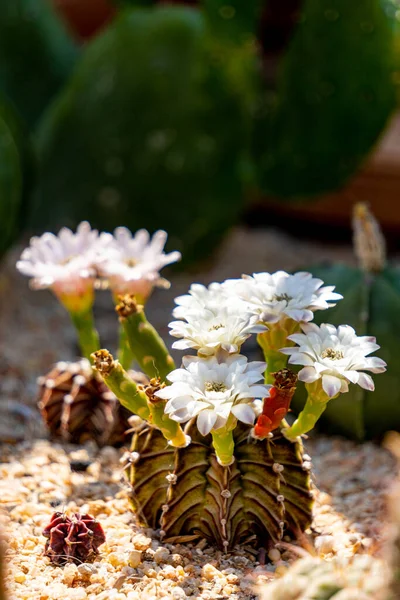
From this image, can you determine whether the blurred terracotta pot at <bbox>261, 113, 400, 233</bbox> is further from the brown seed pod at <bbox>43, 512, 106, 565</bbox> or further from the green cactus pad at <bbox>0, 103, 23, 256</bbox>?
the brown seed pod at <bbox>43, 512, 106, 565</bbox>

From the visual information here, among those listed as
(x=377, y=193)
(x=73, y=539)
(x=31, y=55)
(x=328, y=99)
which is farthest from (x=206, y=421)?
(x=31, y=55)

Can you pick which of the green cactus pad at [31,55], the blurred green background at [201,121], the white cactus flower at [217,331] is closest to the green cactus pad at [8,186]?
the blurred green background at [201,121]

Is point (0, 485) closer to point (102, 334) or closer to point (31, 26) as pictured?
point (102, 334)

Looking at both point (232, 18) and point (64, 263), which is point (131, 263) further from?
point (232, 18)

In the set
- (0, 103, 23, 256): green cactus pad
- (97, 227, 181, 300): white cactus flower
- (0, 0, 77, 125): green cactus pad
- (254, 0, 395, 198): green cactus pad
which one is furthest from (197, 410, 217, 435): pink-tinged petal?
(0, 0, 77, 125): green cactus pad

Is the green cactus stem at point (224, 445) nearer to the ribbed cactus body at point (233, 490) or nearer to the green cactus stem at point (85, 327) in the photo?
the ribbed cactus body at point (233, 490)
